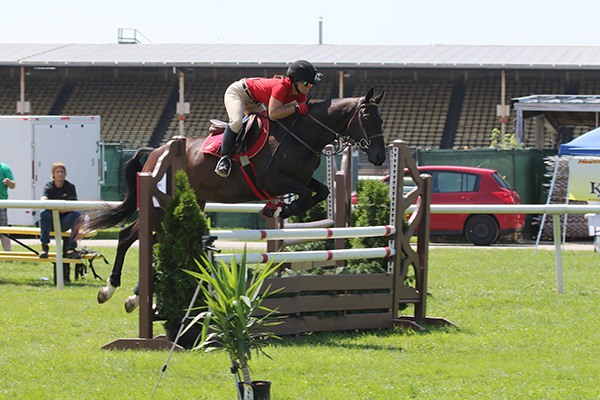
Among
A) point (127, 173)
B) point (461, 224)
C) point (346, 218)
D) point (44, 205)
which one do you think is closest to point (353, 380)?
point (346, 218)

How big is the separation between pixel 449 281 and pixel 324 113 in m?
4.37

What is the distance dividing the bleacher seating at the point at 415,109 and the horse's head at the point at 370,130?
78.3 feet

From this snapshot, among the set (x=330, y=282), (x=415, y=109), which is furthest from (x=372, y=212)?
(x=415, y=109)

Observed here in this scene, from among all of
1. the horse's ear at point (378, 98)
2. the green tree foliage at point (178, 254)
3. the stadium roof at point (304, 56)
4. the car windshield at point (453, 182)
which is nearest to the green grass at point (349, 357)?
the green tree foliage at point (178, 254)

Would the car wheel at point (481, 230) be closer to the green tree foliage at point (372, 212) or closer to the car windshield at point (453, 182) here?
the car windshield at point (453, 182)

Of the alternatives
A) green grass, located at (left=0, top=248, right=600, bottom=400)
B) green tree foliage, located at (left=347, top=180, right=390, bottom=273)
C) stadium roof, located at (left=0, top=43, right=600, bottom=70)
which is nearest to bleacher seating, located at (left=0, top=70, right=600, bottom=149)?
stadium roof, located at (left=0, top=43, right=600, bottom=70)

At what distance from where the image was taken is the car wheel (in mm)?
16203

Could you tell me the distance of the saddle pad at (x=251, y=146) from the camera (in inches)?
271

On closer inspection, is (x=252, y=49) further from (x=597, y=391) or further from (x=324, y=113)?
(x=597, y=391)

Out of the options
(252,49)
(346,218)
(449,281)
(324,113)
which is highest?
(252,49)

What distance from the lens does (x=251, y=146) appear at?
691 centimetres

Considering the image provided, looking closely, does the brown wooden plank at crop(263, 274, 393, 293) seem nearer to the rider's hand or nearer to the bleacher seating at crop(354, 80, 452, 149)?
the rider's hand

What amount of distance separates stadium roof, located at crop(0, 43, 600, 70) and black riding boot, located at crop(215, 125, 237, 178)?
22.6m

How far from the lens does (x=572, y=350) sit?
6.13 m
